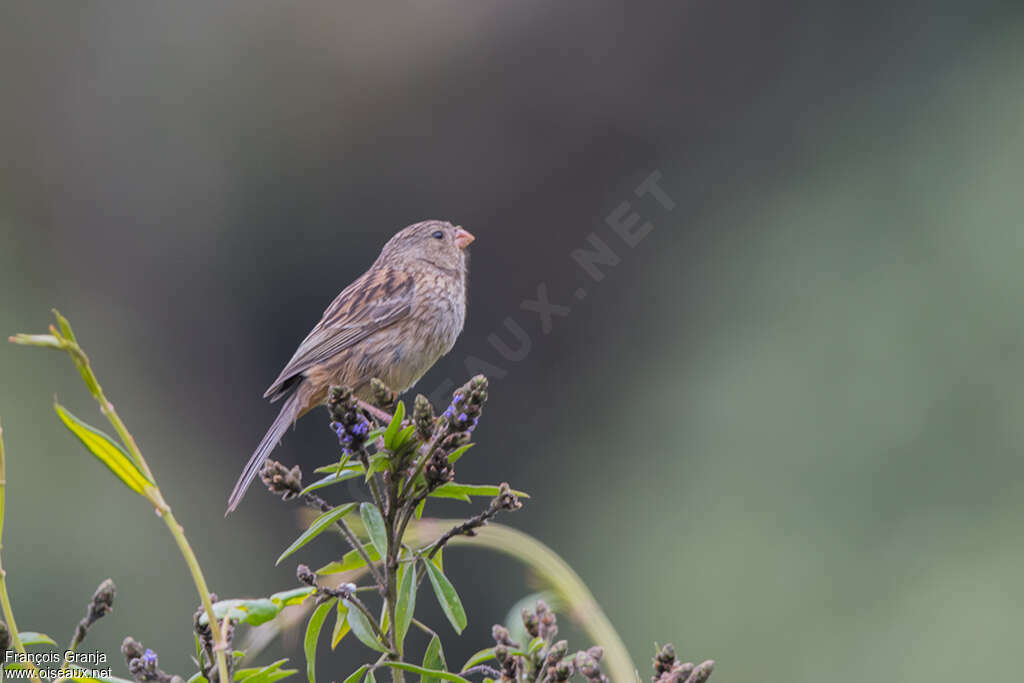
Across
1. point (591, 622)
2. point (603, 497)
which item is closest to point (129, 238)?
point (603, 497)

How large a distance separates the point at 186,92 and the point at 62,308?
10.2 feet

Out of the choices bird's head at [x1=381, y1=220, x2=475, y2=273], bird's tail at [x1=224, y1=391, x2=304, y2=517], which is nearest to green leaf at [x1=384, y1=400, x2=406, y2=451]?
bird's tail at [x1=224, y1=391, x2=304, y2=517]

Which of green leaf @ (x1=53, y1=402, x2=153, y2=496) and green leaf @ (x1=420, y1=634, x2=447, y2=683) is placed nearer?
green leaf @ (x1=53, y1=402, x2=153, y2=496)

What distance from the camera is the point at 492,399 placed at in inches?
422

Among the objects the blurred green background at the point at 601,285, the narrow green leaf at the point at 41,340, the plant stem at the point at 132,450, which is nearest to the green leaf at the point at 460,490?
the plant stem at the point at 132,450

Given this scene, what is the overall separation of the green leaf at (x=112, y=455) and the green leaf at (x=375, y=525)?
45 cm

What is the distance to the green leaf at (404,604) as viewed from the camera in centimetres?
129

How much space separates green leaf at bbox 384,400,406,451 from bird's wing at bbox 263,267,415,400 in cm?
174

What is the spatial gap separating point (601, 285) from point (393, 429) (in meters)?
10.5

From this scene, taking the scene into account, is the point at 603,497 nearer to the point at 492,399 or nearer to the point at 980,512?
the point at 492,399

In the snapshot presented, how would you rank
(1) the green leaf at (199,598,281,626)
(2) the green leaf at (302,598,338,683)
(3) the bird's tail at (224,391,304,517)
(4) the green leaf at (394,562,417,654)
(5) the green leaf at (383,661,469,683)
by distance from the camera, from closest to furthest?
(1) the green leaf at (199,598,281,626) < (5) the green leaf at (383,661,469,683) < (4) the green leaf at (394,562,417,654) < (2) the green leaf at (302,598,338,683) < (3) the bird's tail at (224,391,304,517)

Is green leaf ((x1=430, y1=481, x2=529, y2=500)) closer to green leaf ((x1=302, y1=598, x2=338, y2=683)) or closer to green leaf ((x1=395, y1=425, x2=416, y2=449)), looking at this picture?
green leaf ((x1=395, y1=425, x2=416, y2=449))

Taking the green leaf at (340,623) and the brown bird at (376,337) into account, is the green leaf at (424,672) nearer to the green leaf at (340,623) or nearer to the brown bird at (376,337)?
the green leaf at (340,623)

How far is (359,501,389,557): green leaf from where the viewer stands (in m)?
1.43
